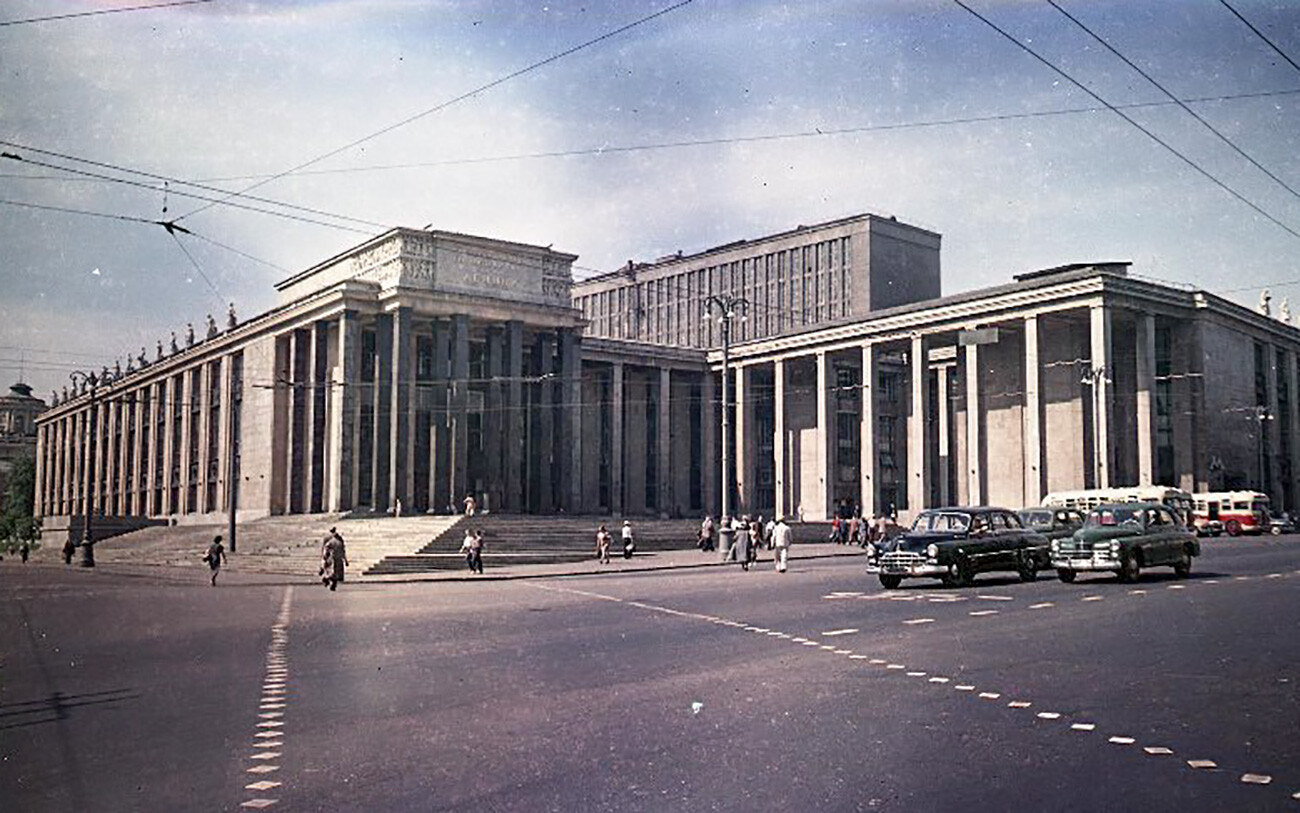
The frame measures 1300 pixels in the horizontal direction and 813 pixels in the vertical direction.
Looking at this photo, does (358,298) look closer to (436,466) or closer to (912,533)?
Answer: (436,466)

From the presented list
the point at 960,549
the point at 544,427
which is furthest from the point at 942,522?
the point at 544,427

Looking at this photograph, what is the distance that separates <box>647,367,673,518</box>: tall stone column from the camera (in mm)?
79438

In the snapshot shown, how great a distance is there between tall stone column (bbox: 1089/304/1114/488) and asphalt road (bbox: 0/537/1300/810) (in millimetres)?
43061

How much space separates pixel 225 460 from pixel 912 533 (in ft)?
198

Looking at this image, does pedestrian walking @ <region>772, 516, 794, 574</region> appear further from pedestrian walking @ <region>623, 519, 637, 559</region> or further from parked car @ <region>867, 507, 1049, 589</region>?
pedestrian walking @ <region>623, 519, 637, 559</region>

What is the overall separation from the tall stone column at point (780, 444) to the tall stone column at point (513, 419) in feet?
75.9

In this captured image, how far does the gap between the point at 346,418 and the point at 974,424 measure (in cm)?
3821

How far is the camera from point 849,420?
84188 millimetres

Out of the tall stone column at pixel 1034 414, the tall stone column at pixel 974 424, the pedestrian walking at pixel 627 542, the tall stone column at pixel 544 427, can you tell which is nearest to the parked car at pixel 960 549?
the pedestrian walking at pixel 627 542

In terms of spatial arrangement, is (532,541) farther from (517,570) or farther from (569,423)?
(569,423)

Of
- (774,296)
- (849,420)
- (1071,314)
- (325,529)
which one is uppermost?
(774,296)

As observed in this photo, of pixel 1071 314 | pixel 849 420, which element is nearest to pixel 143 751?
pixel 1071 314

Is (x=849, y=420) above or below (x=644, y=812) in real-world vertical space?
above

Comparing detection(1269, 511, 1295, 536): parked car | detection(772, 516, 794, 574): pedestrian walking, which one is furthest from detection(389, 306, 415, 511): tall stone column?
detection(1269, 511, 1295, 536): parked car
